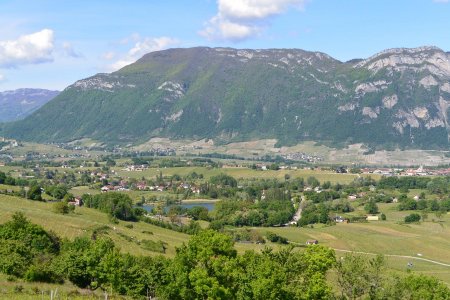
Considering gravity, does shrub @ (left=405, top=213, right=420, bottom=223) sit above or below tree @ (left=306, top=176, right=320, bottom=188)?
below

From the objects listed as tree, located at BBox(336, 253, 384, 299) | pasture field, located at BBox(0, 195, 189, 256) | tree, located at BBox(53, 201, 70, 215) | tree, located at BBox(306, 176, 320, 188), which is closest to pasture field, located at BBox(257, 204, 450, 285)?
pasture field, located at BBox(0, 195, 189, 256)

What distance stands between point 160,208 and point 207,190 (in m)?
36.3

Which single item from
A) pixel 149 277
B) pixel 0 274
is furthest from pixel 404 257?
pixel 0 274

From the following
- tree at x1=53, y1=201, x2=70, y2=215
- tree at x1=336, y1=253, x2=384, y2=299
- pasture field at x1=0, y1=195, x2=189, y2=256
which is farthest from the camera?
tree at x1=53, y1=201, x2=70, y2=215

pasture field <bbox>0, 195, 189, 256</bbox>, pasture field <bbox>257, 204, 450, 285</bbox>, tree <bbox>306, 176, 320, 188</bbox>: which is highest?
pasture field <bbox>0, 195, 189, 256</bbox>

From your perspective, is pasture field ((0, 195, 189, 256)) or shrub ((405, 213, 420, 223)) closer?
pasture field ((0, 195, 189, 256))

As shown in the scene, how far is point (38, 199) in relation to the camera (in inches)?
3644

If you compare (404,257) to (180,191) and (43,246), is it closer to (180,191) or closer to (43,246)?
(43,246)

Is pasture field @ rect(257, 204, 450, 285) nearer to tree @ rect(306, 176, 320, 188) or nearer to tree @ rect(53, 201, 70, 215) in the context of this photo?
tree @ rect(53, 201, 70, 215)

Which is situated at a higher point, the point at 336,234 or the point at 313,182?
the point at 313,182

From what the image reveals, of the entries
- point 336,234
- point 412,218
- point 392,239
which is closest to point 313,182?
point 412,218

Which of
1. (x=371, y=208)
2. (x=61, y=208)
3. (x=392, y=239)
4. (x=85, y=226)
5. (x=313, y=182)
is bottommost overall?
(x=392, y=239)

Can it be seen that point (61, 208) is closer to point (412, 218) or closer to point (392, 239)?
point (392, 239)

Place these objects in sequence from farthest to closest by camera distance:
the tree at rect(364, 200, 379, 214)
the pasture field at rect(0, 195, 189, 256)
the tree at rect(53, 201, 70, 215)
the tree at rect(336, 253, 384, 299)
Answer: the tree at rect(364, 200, 379, 214), the tree at rect(53, 201, 70, 215), the pasture field at rect(0, 195, 189, 256), the tree at rect(336, 253, 384, 299)
